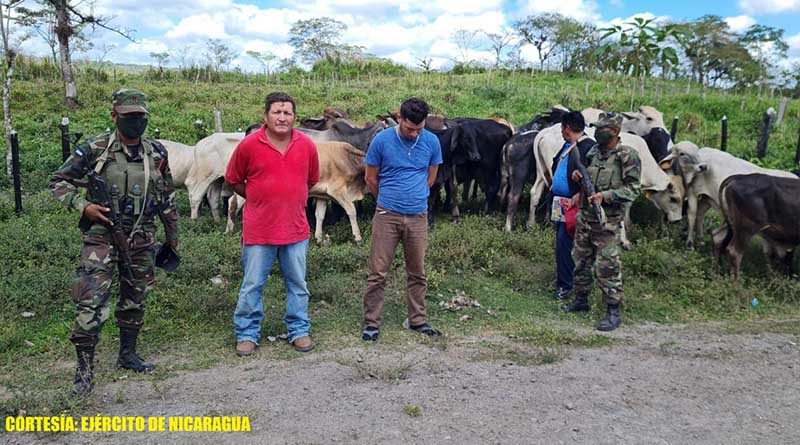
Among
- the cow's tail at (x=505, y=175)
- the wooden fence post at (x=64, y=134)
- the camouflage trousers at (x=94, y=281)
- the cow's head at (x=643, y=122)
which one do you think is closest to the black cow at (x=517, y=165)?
the cow's tail at (x=505, y=175)

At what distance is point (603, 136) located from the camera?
5.92 metres

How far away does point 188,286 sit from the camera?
6.53 m

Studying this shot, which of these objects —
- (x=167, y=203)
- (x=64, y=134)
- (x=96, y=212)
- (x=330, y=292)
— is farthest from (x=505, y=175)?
(x=96, y=212)

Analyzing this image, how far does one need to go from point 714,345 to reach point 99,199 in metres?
5.22

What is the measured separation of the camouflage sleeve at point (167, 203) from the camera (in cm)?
470

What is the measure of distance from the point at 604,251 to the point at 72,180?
448 centimetres

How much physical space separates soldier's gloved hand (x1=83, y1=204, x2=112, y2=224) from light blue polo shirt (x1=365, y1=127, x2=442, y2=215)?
2.13 m

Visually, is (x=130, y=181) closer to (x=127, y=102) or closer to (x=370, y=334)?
(x=127, y=102)

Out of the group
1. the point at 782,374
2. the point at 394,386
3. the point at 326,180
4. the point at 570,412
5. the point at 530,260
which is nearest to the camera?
the point at 570,412

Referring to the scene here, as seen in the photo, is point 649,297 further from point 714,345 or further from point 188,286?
point 188,286

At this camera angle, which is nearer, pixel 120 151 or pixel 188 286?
pixel 120 151

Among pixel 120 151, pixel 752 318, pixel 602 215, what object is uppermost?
pixel 120 151

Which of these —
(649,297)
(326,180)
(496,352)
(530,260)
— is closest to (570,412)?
(496,352)

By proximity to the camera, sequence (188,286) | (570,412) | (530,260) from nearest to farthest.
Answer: (570,412)
(188,286)
(530,260)
